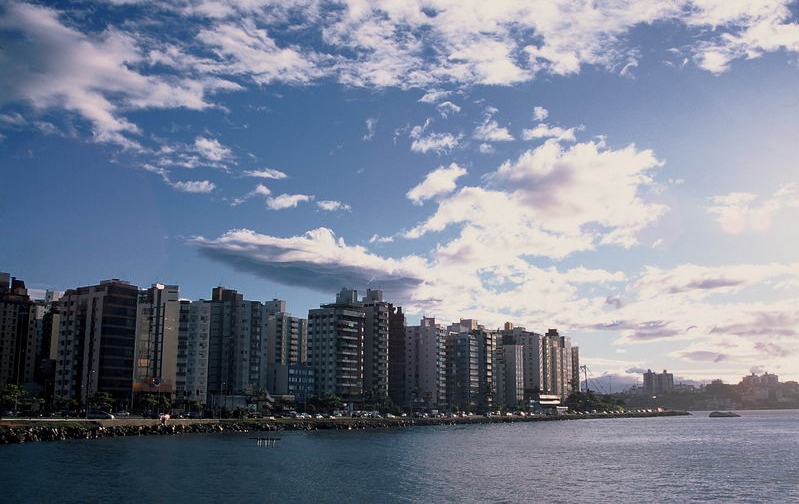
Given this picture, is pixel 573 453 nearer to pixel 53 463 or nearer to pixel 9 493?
pixel 53 463

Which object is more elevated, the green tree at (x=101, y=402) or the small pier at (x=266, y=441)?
the green tree at (x=101, y=402)

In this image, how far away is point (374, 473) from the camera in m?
97.8

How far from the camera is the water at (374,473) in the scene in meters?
77.8

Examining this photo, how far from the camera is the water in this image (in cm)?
7781

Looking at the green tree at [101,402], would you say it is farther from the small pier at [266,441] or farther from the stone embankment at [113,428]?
the small pier at [266,441]

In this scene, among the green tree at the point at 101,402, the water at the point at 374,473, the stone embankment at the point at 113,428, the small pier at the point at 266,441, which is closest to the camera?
the water at the point at 374,473

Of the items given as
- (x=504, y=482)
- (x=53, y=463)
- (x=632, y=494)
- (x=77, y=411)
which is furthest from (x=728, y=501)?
(x=77, y=411)

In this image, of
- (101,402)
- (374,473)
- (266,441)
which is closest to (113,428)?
(266,441)

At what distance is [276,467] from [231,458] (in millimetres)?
10788

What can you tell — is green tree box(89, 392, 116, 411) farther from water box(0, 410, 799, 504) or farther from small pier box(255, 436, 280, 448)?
small pier box(255, 436, 280, 448)

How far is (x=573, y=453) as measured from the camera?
136m

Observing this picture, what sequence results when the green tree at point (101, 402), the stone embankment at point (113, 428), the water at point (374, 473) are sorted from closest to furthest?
the water at point (374, 473) < the stone embankment at point (113, 428) < the green tree at point (101, 402)

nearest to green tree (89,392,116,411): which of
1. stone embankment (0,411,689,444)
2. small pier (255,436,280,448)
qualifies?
stone embankment (0,411,689,444)

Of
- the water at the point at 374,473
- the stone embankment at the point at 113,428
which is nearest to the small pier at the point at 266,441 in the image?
the water at the point at 374,473
